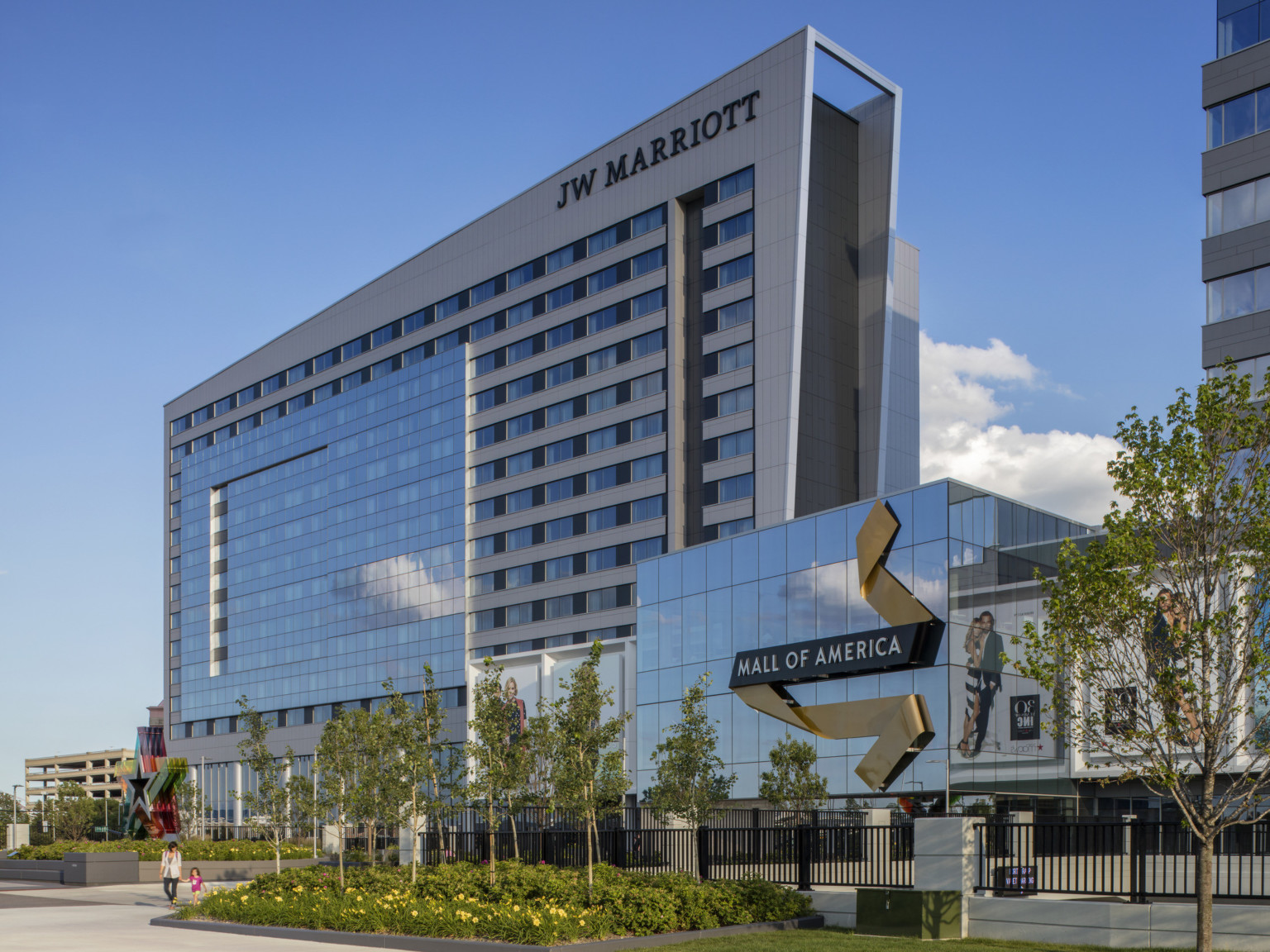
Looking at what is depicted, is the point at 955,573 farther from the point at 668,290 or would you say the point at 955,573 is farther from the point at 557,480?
the point at 557,480

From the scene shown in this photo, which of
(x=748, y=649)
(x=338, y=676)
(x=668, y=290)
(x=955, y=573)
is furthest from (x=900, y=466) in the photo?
(x=338, y=676)

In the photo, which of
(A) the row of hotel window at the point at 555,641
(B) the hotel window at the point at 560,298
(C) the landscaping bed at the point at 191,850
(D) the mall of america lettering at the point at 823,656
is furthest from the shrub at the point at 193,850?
(B) the hotel window at the point at 560,298

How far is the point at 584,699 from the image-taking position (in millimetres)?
30359

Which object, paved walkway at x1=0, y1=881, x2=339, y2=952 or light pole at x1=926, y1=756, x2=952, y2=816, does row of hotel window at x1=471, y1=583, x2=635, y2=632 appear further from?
light pole at x1=926, y1=756, x2=952, y2=816

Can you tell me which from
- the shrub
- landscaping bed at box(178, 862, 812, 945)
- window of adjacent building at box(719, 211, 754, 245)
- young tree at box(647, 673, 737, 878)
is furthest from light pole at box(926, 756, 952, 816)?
A: window of adjacent building at box(719, 211, 754, 245)

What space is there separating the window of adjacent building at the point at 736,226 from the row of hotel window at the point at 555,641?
24.6 meters

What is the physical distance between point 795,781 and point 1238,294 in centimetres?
3048

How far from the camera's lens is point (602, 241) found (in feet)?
271

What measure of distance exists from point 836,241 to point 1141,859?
58318mm

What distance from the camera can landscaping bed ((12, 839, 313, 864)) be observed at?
54562mm

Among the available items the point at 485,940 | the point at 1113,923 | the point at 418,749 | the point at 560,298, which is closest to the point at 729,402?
the point at 560,298

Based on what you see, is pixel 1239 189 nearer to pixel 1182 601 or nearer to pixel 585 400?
pixel 585 400

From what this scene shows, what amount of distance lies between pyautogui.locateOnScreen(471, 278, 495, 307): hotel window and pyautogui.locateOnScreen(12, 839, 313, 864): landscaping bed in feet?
148

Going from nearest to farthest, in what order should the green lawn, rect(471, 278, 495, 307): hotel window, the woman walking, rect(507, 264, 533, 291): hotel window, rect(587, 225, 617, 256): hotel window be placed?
1. the green lawn
2. the woman walking
3. rect(587, 225, 617, 256): hotel window
4. rect(507, 264, 533, 291): hotel window
5. rect(471, 278, 495, 307): hotel window
